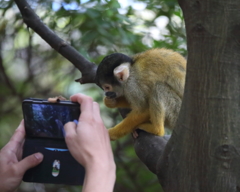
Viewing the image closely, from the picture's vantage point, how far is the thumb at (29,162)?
1183 millimetres

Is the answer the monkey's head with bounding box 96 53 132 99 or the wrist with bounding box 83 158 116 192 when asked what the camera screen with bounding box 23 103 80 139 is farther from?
the monkey's head with bounding box 96 53 132 99

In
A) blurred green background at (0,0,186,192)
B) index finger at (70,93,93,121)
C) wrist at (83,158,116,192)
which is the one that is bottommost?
blurred green background at (0,0,186,192)

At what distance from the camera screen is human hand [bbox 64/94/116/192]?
0.13 m

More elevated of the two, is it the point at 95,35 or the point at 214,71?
the point at 214,71

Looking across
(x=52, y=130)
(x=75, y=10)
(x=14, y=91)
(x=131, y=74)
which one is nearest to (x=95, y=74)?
(x=131, y=74)

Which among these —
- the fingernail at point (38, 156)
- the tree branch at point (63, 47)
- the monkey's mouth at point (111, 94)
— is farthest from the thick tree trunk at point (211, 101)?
the tree branch at point (63, 47)

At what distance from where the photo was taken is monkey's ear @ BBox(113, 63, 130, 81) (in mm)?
2287

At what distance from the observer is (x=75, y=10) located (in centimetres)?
298

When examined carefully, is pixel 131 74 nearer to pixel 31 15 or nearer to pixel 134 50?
pixel 31 15

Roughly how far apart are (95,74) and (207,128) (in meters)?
1.20

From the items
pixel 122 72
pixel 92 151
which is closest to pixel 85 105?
pixel 92 151

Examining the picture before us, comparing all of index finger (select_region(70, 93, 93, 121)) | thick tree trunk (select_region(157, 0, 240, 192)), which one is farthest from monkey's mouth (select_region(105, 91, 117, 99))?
index finger (select_region(70, 93, 93, 121))

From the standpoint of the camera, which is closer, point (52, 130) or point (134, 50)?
point (52, 130)

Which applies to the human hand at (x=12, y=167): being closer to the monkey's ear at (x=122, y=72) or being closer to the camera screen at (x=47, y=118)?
the camera screen at (x=47, y=118)
